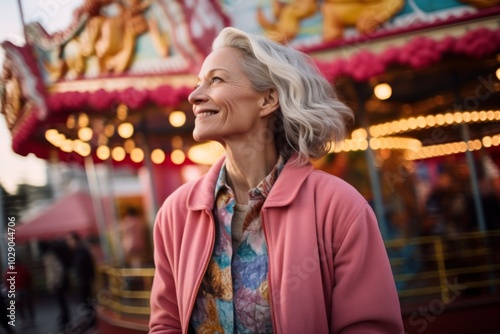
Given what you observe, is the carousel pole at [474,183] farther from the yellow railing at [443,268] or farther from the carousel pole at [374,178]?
the carousel pole at [374,178]

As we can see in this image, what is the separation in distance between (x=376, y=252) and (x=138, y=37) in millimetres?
5471

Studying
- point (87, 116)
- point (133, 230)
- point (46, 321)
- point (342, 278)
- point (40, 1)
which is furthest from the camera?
point (46, 321)

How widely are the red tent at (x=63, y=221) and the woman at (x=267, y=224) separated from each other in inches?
578

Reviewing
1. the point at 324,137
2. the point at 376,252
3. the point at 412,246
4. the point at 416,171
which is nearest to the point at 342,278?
the point at 376,252

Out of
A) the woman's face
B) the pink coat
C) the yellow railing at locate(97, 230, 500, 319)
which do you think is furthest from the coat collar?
the yellow railing at locate(97, 230, 500, 319)

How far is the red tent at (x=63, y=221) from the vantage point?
15648mm

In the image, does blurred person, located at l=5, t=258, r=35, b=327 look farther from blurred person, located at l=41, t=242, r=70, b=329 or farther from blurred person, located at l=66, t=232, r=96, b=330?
blurred person, located at l=66, t=232, r=96, b=330

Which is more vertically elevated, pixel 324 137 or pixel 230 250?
pixel 324 137

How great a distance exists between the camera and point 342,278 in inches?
61.4

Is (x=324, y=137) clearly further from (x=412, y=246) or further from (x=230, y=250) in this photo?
(x=412, y=246)

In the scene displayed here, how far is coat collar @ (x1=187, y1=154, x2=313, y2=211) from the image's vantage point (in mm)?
1687

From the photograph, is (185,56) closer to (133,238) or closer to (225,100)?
(133,238)

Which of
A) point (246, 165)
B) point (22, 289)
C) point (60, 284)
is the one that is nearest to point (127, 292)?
point (60, 284)

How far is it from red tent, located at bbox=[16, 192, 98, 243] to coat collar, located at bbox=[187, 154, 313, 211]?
14.6 metres
